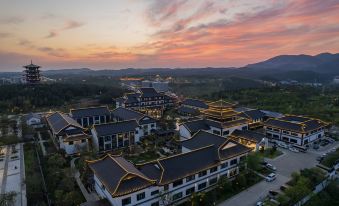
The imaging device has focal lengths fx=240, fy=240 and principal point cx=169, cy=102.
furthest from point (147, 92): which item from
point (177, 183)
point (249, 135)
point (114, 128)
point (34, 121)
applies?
point (177, 183)

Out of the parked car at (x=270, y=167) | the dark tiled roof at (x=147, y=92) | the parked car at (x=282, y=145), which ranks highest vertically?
the dark tiled roof at (x=147, y=92)

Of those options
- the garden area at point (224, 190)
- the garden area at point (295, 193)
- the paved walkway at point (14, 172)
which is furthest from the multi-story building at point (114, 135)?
the garden area at point (295, 193)

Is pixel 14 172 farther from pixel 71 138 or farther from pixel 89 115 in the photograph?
pixel 89 115

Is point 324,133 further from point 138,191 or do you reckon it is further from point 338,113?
point 138,191

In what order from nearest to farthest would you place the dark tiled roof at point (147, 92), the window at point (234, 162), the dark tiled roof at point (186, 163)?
the dark tiled roof at point (186, 163) → the window at point (234, 162) → the dark tiled roof at point (147, 92)

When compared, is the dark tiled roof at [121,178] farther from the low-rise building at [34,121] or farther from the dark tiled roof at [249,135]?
the low-rise building at [34,121]

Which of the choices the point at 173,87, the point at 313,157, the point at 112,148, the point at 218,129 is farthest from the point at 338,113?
the point at 173,87

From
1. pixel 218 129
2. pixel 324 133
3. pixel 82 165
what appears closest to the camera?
pixel 82 165
